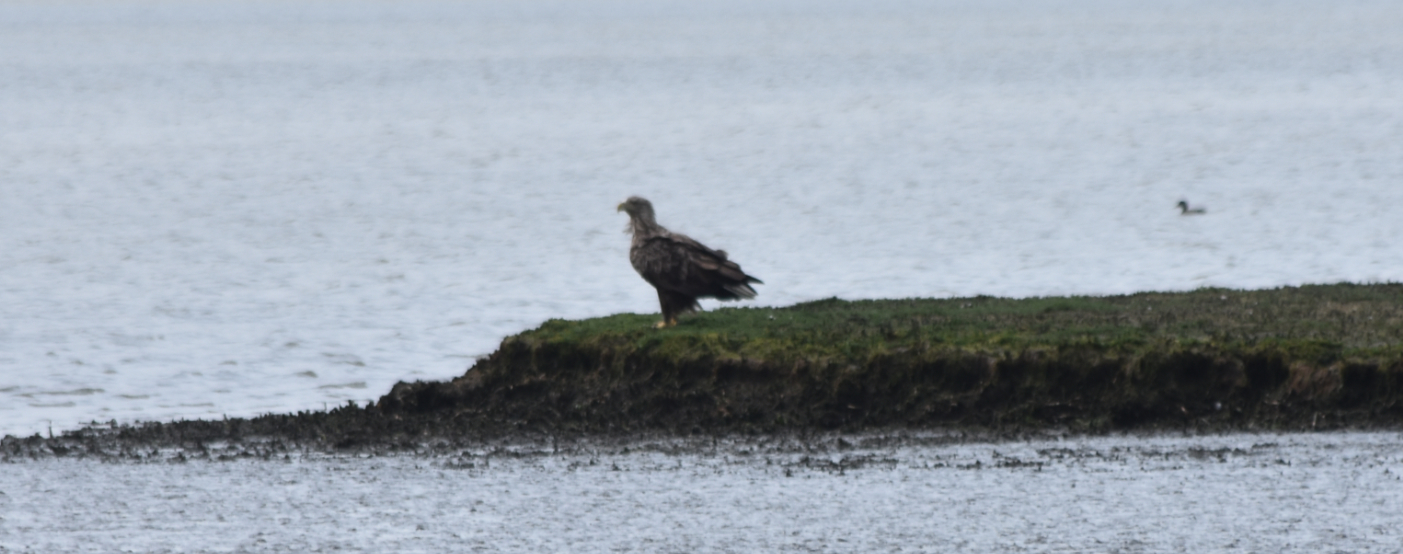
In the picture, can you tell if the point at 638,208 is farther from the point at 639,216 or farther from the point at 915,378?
the point at 915,378

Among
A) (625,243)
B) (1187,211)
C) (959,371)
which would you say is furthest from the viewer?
(1187,211)

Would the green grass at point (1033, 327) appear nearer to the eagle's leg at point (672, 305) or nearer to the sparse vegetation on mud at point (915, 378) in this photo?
the sparse vegetation on mud at point (915, 378)

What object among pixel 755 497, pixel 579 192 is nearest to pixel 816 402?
pixel 755 497

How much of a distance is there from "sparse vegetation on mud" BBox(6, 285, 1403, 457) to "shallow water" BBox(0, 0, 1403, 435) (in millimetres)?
2948

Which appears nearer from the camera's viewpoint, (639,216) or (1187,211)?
(639,216)

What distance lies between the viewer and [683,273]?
16.2m

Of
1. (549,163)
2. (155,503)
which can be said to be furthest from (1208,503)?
(549,163)

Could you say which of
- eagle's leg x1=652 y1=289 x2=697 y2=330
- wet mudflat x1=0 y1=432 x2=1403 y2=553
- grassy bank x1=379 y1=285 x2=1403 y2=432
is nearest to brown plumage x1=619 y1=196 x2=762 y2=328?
eagle's leg x1=652 y1=289 x2=697 y2=330

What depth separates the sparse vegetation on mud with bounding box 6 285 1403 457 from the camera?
13922 millimetres

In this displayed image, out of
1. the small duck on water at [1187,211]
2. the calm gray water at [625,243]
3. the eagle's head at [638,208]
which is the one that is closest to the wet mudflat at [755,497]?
the calm gray water at [625,243]

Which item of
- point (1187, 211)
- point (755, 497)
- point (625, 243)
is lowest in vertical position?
point (755, 497)

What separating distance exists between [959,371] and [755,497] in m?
2.78

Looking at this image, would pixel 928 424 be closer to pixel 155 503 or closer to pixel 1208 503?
pixel 1208 503

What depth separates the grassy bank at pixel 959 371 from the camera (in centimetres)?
1391
